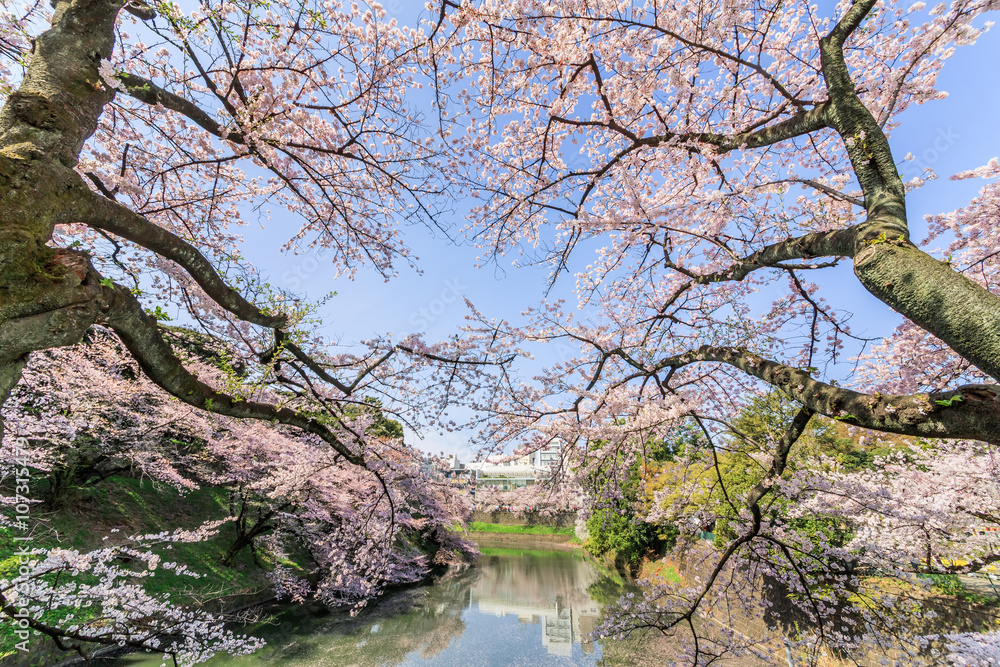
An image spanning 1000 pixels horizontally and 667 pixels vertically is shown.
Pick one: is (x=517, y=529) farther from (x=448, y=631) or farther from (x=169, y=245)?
(x=169, y=245)

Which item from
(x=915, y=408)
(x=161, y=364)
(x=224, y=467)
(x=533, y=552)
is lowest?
(x=533, y=552)

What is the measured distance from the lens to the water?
7.27 meters

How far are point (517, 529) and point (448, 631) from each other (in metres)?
21.8

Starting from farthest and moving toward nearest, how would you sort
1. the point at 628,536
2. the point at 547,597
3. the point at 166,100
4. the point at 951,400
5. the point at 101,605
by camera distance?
the point at 628,536 → the point at 547,597 → the point at 101,605 → the point at 166,100 → the point at 951,400

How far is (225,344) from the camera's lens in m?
4.38

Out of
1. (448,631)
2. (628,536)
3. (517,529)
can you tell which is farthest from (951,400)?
(517,529)

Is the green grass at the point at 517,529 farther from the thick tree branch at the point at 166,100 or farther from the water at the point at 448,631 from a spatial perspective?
the thick tree branch at the point at 166,100

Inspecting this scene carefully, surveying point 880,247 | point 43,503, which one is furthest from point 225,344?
point 43,503

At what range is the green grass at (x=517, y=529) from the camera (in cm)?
2770

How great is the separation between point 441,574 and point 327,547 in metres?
7.21

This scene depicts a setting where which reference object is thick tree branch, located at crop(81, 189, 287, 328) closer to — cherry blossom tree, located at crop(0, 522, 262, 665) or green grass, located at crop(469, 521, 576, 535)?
cherry blossom tree, located at crop(0, 522, 262, 665)

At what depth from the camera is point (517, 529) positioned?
96.9 ft

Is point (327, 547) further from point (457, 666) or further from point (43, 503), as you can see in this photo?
point (43, 503)

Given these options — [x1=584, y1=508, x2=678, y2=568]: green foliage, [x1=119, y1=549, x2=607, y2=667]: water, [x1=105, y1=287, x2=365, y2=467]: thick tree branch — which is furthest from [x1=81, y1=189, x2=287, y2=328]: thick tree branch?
[x1=584, y1=508, x2=678, y2=568]: green foliage
